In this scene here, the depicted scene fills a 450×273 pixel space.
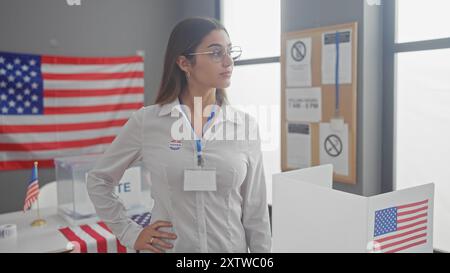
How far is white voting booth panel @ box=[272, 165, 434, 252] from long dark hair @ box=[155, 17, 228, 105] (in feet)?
2.35

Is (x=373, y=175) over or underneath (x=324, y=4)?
underneath

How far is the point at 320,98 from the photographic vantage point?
7.07ft

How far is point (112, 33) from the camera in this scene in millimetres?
3205

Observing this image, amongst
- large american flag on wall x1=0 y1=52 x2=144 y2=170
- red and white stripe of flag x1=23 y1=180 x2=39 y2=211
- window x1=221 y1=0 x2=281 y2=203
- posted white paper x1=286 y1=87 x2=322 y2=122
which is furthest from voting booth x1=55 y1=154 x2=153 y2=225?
posted white paper x1=286 y1=87 x2=322 y2=122

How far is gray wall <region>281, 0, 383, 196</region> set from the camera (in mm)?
1956

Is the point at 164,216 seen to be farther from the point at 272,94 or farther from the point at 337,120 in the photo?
the point at 272,94

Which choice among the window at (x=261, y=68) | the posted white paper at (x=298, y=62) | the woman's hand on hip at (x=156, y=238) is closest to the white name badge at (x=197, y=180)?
the woman's hand on hip at (x=156, y=238)

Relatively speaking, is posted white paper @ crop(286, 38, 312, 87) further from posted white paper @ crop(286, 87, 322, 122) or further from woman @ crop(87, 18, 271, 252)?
woman @ crop(87, 18, 271, 252)

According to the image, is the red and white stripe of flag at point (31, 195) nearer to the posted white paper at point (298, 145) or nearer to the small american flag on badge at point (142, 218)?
the small american flag on badge at point (142, 218)

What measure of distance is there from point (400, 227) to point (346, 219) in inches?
3.4

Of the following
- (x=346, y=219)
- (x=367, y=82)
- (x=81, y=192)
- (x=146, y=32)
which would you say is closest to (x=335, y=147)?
(x=367, y=82)

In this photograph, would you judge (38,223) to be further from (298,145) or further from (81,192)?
(298,145)
